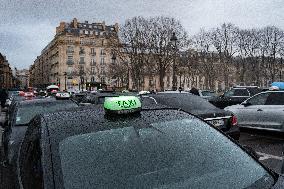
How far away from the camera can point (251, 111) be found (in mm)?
11562

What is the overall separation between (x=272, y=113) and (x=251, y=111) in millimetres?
852

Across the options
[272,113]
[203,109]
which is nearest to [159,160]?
[203,109]

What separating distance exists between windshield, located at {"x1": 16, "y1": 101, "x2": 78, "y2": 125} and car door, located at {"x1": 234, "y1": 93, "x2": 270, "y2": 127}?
5557 mm

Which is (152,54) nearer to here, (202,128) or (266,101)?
(266,101)

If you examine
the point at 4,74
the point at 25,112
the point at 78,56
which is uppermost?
the point at 78,56

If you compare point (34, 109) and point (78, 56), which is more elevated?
point (78, 56)

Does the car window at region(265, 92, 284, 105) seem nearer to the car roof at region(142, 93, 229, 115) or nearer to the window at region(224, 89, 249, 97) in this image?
the car roof at region(142, 93, 229, 115)

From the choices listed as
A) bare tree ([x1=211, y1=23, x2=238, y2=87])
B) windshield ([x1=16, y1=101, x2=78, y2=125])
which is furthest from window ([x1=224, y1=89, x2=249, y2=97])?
bare tree ([x1=211, y1=23, x2=238, y2=87])

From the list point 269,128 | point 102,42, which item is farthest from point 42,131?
point 102,42

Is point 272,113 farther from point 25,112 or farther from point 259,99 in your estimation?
point 25,112

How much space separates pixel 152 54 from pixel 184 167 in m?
48.9

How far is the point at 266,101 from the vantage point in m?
11.2

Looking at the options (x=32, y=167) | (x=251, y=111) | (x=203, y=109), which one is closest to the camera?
(x=32, y=167)

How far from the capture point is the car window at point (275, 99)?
35.5 feet
